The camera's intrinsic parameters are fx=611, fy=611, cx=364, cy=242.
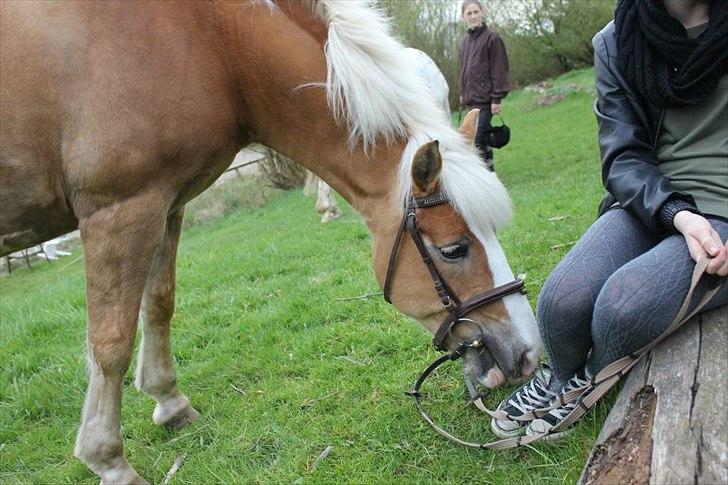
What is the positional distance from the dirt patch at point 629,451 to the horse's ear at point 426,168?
100cm

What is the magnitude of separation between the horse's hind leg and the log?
2.07 m

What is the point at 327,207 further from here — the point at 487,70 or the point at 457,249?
the point at 457,249

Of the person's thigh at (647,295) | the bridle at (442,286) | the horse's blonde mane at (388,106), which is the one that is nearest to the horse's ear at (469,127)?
the horse's blonde mane at (388,106)

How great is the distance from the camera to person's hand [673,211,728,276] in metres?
1.84

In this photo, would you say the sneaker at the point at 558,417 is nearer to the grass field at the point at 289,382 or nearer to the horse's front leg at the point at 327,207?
the grass field at the point at 289,382

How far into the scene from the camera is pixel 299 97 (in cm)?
243

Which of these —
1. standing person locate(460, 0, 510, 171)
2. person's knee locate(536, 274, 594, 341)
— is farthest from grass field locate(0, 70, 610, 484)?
standing person locate(460, 0, 510, 171)

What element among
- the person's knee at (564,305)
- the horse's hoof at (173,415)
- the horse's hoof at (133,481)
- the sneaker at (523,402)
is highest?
the person's knee at (564,305)

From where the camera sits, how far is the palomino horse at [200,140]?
223 centimetres

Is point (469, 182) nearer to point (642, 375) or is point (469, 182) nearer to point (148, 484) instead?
point (642, 375)

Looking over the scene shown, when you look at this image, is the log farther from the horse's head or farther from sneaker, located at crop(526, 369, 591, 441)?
the horse's head

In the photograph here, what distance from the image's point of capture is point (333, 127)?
2447mm

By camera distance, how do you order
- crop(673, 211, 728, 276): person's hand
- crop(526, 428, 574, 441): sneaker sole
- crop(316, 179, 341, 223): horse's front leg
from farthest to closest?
1. crop(316, 179, 341, 223): horse's front leg
2. crop(526, 428, 574, 441): sneaker sole
3. crop(673, 211, 728, 276): person's hand

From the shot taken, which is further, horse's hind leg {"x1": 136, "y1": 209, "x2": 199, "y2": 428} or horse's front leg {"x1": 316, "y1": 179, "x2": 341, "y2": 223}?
→ horse's front leg {"x1": 316, "y1": 179, "x2": 341, "y2": 223}
